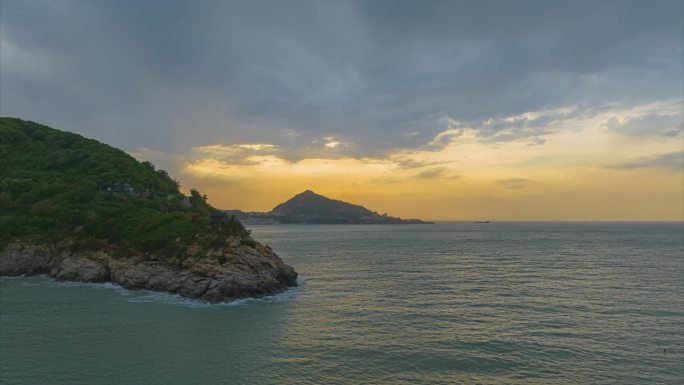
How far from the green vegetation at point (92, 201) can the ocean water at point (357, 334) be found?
10.8 meters

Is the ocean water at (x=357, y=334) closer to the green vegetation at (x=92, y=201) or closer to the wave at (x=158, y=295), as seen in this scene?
the wave at (x=158, y=295)

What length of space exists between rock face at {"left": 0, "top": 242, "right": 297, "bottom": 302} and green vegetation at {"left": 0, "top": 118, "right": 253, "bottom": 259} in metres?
2.52

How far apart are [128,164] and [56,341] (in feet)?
294

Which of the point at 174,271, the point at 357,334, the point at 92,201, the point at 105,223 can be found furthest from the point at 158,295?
the point at 92,201

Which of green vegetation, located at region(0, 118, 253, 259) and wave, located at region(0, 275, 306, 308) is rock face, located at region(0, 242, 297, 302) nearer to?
wave, located at region(0, 275, 306, 308)

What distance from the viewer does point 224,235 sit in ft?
207

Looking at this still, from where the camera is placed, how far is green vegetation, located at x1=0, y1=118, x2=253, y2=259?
6719 cm

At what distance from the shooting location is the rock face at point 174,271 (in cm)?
5412

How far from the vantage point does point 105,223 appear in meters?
73.9

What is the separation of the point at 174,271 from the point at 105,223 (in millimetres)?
26353

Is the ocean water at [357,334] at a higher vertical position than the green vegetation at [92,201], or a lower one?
lower

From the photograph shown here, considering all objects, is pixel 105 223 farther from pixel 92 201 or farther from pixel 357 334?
pixel 357 334

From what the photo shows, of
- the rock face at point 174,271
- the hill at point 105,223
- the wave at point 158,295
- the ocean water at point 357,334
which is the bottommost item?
the wave at point 158,295

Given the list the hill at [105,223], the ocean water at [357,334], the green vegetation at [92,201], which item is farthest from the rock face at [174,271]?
the ocean water at [357,334]
